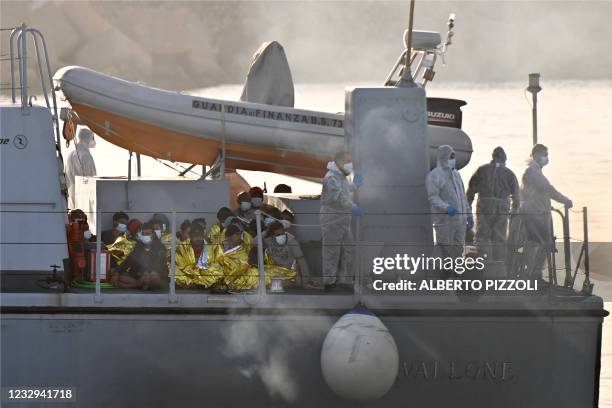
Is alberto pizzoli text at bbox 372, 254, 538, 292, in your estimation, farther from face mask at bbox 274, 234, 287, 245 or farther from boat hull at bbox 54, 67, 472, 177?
boat hull at bbox 54, 67, 472, 177

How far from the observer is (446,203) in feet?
43.3

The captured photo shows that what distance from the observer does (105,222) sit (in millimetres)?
14047

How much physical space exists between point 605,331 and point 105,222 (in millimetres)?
8122

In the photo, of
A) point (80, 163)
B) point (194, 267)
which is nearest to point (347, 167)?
point (194, 267)

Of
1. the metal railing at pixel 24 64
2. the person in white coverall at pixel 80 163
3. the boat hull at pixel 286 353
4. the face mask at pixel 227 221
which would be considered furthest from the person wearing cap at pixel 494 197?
the person in white coverall at pixel 80 163

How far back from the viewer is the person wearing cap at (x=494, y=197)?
45.5ft

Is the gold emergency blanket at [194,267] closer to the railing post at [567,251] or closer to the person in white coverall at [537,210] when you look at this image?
the person in white coverall at [537,210]

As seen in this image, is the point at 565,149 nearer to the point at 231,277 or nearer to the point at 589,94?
the point at 589,94

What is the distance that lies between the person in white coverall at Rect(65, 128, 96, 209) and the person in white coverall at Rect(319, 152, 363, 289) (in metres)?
3.68

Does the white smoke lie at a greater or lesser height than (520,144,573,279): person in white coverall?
lesser

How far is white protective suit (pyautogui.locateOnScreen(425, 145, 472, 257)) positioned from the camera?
13.1 meters

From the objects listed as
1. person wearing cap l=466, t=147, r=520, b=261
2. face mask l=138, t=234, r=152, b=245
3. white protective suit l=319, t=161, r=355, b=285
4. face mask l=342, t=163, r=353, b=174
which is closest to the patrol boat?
white protective suit l=319, t=161, r=355, b=285

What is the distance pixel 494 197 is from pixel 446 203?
101 centimetres

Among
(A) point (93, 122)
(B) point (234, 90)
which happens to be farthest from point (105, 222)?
(B) point (234, 90)
